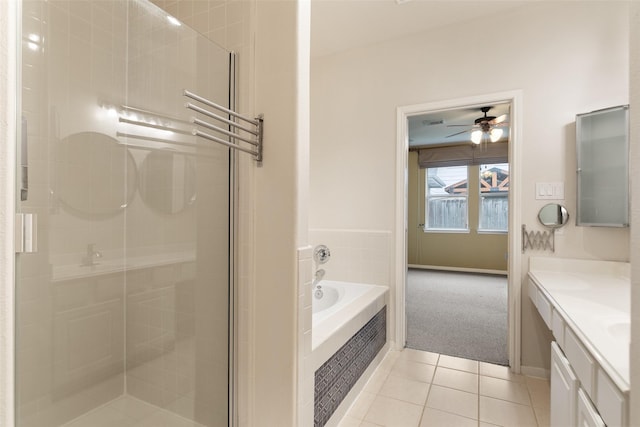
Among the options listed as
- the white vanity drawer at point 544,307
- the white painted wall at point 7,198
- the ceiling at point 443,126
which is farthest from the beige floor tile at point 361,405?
the ceiling at point 443,126

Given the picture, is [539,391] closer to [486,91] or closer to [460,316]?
[460,316]

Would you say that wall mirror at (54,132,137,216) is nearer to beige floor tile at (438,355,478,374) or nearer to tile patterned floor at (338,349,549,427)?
tile patterned floor at (338,349,549,427)

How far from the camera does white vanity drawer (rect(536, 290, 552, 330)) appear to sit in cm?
155

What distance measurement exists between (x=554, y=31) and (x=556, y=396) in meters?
2.35

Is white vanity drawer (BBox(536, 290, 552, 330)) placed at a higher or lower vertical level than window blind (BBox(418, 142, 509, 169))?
lower

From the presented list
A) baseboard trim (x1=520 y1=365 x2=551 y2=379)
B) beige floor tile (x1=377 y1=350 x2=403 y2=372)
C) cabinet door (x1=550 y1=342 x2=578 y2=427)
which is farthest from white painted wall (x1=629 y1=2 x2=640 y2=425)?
baseboard trim (x1=520 y1=365 x2=551 y2=379)

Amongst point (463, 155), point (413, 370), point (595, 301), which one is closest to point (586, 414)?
point (595, 301)

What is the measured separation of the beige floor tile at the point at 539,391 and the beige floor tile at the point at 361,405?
1.01 m

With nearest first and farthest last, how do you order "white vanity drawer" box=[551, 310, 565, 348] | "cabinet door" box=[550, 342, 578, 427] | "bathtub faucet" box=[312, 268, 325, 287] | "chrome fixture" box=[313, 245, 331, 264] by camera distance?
"cabinet door" box=[550, 342, 578, 427], "white vanity drawer" box=[551, 310, 565, 348], "bathtub faucet" box=[312, 268, 325, 287], "chrome fixture" box=[313, 245, 331, 264]

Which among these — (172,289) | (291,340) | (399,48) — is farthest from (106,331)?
(399,48)

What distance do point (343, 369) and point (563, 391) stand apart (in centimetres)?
103

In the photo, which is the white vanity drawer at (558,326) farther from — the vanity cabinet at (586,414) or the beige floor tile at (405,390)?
the beige floor tile at (405,390)

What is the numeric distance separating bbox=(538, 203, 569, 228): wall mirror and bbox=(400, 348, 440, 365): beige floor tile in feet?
4.37

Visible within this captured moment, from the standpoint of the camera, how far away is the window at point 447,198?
6266mm
